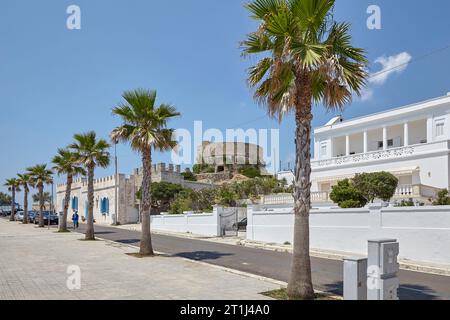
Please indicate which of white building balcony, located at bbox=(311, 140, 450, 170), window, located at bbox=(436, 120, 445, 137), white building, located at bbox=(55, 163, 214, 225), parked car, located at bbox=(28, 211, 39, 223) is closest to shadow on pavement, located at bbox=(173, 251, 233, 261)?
white building balcony, located at bbox=(311, 140, 450, 170)

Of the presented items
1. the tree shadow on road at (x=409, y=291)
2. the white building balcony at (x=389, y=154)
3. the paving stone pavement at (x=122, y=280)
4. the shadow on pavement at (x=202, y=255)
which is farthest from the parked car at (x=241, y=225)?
the tree shadow on road at (x=409, y=291)

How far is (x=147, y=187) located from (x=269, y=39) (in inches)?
408

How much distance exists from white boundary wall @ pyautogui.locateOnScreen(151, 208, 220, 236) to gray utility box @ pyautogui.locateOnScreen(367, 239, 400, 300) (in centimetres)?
2353

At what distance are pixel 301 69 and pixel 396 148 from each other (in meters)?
28.0

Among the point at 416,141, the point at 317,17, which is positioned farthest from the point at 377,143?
the point at 317,17

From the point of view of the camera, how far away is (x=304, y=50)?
9.42 meters

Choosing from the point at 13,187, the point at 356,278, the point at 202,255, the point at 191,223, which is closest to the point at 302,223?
the point at 356,278

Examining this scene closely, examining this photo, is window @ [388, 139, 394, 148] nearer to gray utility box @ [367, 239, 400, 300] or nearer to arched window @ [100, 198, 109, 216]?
arched window @ [100, 198, 109, 216]

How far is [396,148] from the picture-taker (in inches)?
1389

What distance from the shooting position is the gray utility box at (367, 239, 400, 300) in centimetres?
757

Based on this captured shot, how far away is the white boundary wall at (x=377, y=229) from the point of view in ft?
51.1

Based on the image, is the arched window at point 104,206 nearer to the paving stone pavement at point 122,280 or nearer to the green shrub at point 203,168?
the green shrub at point 203,168

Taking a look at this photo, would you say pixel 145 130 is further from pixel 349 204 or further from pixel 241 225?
pixel 241 225
